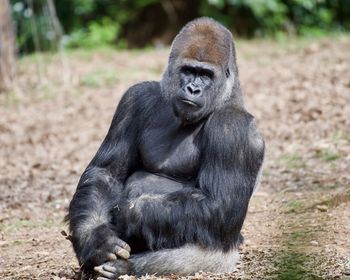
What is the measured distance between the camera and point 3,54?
11086 millimetres

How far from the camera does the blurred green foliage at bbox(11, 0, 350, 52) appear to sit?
14305 millimetres

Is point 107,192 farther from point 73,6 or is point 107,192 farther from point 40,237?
point 73,6

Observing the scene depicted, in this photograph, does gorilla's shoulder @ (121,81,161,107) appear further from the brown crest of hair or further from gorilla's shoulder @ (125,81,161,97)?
the brown crest of hair

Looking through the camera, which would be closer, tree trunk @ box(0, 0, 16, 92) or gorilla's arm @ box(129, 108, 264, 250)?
gorilla's arm @ box(129, 108, 264, 250)

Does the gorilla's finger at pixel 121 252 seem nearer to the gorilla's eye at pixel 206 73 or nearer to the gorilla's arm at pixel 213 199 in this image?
the gorilla's arm at pixel 213 199

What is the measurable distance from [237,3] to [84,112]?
4.88 meters

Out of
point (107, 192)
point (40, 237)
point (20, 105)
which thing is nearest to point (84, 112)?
point (20, 105)

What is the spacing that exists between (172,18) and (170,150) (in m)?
10.2

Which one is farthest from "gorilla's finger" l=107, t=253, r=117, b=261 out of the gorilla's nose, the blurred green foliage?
the blurred green foliage

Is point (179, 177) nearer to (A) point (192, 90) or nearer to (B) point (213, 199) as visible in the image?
(B) point (213, 199)

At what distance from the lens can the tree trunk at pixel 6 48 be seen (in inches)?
430

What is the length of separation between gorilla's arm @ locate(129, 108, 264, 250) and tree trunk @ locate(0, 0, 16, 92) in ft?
24.0

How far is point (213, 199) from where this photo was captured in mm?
4203

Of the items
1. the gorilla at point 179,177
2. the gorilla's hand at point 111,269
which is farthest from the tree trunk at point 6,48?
the gorilla's hand at point 111,269
